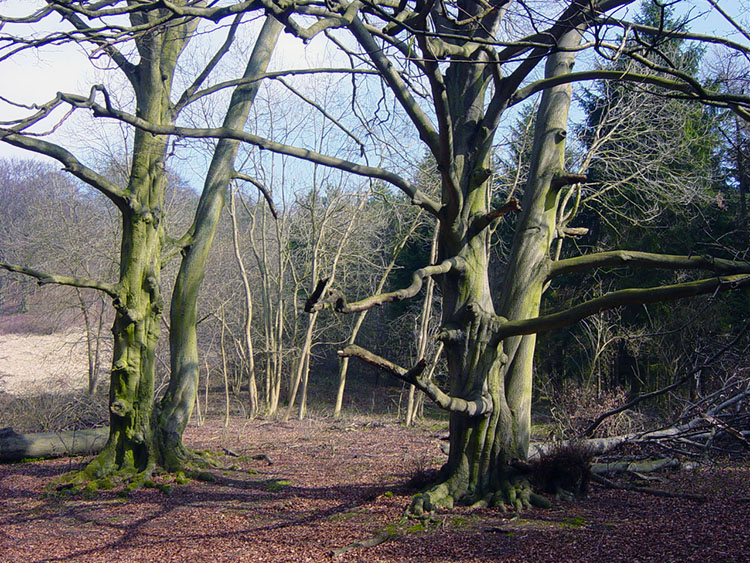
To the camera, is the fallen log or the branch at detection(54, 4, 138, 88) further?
the fallen log

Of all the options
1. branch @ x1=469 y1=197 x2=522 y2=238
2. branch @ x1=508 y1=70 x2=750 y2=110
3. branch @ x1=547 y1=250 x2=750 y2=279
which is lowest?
branch @ x1=547 y1=250 x2=750 y2=279

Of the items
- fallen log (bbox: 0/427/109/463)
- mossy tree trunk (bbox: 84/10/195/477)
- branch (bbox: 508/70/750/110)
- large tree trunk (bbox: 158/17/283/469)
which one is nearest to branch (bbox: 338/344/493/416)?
branch (bbox: 508/70/750/110)

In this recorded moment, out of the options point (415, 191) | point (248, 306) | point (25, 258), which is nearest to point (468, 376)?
point (415, 191)

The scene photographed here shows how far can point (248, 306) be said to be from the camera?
653 inches

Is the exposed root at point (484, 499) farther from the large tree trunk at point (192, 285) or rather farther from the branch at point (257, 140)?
the large tree trunk at point (192, 285)

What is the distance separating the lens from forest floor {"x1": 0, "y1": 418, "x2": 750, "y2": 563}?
439 cm

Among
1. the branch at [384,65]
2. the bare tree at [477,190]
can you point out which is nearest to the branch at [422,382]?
the bare tree at [477,190]

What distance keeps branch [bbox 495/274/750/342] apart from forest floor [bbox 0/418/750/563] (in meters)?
1.65

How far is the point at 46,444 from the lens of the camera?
9.92 m

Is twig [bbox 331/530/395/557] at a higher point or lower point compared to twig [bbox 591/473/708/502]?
lower

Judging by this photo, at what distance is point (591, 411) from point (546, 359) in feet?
31.3

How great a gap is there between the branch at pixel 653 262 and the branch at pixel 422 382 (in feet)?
5.06

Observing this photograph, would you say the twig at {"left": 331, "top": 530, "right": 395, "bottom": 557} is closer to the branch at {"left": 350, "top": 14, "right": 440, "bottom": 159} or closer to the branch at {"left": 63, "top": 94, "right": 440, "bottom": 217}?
the branch at {"left": 63, "top": 94, "right": 440, "bottom": 217}

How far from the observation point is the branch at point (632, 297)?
15.4 feet
